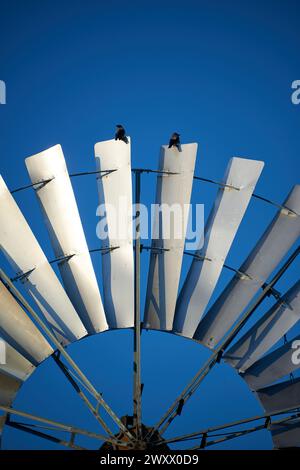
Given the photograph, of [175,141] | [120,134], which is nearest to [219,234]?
[175,141]

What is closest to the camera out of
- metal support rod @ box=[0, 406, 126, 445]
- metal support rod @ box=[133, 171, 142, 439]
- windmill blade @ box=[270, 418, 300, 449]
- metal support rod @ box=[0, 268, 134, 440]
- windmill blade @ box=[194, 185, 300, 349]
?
metal support rod @ box=[0, 406, 126, 445]

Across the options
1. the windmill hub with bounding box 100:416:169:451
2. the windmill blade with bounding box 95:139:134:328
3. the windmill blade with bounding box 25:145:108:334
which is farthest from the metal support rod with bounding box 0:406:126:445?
the windmill blade with bounding box 95:139:134:328

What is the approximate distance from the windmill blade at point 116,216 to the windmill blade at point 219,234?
4.18 ft

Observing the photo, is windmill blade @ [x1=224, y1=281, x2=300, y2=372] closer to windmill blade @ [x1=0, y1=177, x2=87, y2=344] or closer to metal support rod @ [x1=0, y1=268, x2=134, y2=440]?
metal support rod @ [x1=0, y1=268, x2=134, y2=440]

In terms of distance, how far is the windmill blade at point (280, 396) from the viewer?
1320 centimetres

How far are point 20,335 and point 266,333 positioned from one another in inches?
188

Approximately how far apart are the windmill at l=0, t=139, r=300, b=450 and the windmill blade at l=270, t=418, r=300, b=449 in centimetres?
2

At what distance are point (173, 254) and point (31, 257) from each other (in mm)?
2802

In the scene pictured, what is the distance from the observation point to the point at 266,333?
13836 mm

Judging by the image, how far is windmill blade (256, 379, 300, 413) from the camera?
43.3 ft

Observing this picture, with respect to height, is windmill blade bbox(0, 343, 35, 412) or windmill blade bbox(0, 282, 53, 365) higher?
windmill blade bbox(0, 282, 53, 365)

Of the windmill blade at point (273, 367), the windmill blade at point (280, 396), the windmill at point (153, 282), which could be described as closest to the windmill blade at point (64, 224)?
the windmill at point (153, 282)

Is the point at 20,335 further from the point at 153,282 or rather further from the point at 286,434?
the point at 286,434

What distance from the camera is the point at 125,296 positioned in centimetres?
1358
